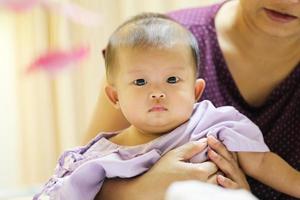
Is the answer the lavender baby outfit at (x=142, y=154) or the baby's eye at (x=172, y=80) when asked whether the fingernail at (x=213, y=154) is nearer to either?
the lavender baby outfit at (x=142, y=154)

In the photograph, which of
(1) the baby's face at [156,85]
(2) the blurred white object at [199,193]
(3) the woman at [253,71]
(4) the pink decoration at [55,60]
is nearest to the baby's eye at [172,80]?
(1) the baby's face at [156,85]

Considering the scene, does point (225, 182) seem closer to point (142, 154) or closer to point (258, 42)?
point (142, 154)

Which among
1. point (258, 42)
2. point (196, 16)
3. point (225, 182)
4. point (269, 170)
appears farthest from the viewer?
point (196, 16)

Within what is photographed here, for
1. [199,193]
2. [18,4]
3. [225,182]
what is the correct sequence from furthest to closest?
1. [225,182]
2. [199,193]
3. [18,4]

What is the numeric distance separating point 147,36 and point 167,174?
9.9 inches

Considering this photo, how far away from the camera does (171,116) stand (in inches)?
31.5

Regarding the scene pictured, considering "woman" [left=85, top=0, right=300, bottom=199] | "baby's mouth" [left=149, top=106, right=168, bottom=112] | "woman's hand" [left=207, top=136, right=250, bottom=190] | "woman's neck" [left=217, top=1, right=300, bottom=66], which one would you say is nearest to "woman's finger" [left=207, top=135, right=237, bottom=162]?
"woman's hand" [left=207, top=136, right=250, bottom=190]

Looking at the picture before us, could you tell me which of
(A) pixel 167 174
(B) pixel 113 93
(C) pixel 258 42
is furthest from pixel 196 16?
(A) pixel 167 174

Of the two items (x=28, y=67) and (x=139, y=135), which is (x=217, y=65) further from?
(x=28, y=67)

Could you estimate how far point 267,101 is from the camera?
112cm

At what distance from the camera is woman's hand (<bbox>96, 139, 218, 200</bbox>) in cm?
79

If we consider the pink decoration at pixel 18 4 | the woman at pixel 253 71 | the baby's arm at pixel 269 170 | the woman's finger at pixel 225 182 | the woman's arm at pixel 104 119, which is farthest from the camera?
the woman's arm at pixel 104 119

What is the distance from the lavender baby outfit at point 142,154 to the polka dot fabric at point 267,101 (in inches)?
9.0

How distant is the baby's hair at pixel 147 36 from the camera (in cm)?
79
